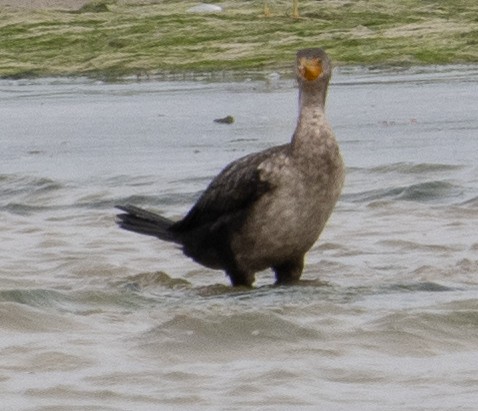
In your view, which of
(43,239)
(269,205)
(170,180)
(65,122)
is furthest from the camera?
(65,122)

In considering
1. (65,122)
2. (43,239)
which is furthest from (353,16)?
(43,239)

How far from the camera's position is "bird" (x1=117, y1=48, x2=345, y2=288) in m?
8.35

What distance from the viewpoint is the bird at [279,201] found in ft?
27.4

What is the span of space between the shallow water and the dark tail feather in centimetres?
26

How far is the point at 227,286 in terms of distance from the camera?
899cm

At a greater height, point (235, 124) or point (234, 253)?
point (234, 253)

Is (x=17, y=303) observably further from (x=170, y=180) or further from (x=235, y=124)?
(x=235, y=124)

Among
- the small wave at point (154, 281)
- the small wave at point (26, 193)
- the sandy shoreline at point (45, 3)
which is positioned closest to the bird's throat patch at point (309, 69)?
the small wave at point (154, 281)

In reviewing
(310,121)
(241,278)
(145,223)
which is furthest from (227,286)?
(310,121)

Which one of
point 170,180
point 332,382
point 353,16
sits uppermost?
point 332,382

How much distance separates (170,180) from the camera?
1344cm

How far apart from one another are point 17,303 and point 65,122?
40.3ft

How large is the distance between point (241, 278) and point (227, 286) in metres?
0.20

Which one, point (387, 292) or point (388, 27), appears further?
point (388, 27)
